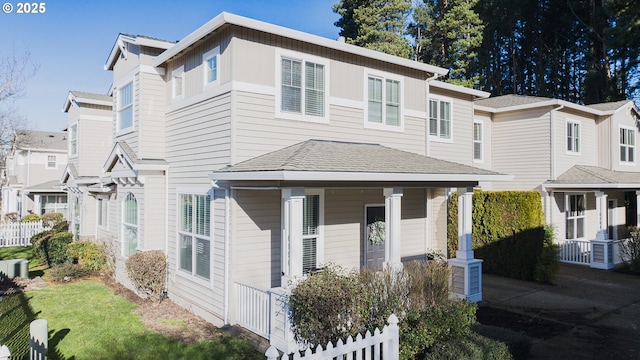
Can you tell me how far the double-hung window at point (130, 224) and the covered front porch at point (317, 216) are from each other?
453 cm

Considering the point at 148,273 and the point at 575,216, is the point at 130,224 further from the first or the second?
the point at 575,216

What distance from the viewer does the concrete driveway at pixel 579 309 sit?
7.61 m

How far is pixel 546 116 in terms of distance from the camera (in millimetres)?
16812

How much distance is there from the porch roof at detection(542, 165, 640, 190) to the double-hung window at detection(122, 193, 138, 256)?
612 inches

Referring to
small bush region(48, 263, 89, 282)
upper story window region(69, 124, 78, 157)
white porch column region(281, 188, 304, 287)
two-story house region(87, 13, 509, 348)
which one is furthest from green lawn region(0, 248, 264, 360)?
upper story window region(69, 124, 78, 157)

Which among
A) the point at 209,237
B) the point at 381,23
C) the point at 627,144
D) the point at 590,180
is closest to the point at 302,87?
the point at 209,237

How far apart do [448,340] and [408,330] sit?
646 mm

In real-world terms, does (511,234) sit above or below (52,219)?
above

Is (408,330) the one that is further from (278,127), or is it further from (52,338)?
(52,338)

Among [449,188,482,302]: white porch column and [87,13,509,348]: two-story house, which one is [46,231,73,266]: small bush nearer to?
[87,13,509,348]: two-story house

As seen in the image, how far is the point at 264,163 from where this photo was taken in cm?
806

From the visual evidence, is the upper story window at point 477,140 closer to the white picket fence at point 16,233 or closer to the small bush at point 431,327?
the small bush at point 431,327

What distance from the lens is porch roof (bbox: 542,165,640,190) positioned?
51.7 ft

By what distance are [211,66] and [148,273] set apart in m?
5.46
